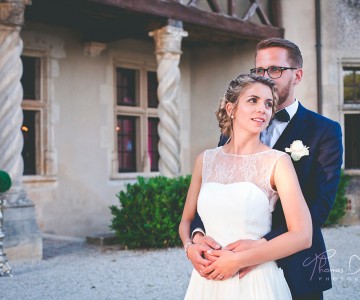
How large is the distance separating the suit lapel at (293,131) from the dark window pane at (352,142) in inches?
323

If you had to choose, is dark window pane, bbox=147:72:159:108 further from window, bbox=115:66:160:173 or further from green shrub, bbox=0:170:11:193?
green shrub, bbox=0:170:11:193

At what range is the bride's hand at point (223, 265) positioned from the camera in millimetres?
2039

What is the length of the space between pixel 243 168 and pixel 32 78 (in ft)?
23.5

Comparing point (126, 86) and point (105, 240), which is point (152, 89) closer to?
point (126, 86)

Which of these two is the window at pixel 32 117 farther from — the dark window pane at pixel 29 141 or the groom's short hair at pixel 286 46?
the groom's short hair at pixel 286 46

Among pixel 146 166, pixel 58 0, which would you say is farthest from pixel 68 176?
pixel 58 0

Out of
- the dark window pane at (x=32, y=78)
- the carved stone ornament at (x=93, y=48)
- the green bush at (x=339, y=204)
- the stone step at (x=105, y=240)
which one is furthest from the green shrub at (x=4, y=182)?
the green bush at (x=339, y=204)

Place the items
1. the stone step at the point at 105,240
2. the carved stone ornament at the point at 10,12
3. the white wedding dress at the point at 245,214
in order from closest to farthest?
the white wedding dress at the point at 245,214 → the carved stone ornament at the point at 10,12 → the stone step at the point at 105,240

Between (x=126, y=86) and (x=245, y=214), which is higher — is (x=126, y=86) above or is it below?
above

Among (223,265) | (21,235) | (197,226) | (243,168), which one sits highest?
(243,168)

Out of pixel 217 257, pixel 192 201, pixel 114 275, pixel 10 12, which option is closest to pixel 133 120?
pixel 10 12

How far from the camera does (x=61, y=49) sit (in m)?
9.00

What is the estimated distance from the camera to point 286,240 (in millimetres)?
2012

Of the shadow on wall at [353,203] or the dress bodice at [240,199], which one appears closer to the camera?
the dress bodice at [240,199]
